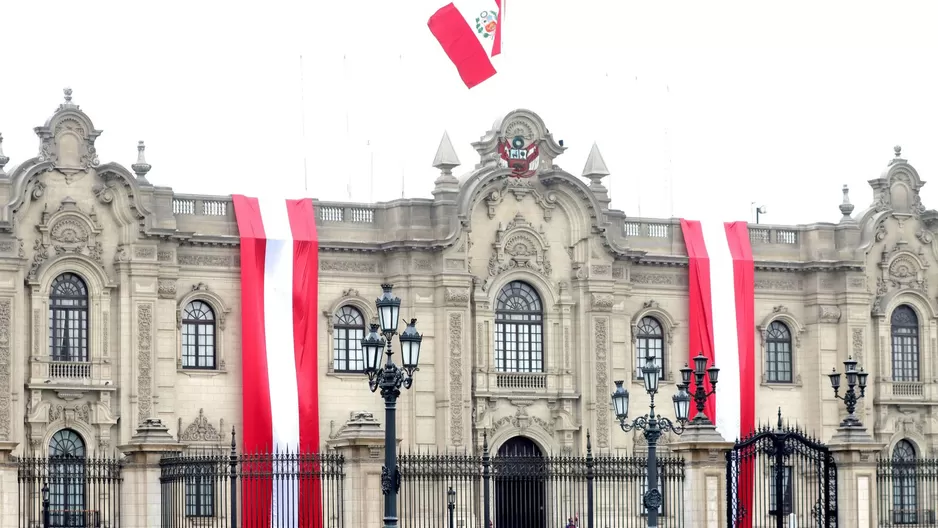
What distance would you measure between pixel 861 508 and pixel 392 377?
13.8m

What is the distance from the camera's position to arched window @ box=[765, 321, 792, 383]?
218 feet

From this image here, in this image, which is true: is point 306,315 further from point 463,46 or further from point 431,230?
point 463,46

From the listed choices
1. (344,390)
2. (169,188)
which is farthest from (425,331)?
(169,188)

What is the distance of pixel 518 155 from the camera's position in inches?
2468

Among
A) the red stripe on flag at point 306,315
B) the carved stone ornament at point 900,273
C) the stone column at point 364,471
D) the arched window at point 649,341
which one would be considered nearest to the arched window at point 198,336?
the red stripe on flag at point 306,315

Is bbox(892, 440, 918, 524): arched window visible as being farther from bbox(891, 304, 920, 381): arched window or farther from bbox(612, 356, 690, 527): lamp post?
bbox(612, 356, 690, 527): lamp post

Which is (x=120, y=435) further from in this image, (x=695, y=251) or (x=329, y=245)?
(x=695, y=251)

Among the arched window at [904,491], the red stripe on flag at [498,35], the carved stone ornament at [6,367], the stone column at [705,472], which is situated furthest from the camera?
the arched window at [904,491]

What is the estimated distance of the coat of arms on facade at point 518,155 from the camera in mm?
62594

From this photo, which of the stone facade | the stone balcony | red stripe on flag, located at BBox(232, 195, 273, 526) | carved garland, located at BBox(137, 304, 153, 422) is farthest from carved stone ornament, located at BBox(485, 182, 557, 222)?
carved garland, located at BBox(137, 304, 153, 422)

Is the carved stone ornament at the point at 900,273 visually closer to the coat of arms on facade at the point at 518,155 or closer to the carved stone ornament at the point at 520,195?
the carved stone ornament at the point at 520,195

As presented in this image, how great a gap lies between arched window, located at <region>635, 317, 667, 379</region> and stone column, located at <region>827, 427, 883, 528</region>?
65.1 feet

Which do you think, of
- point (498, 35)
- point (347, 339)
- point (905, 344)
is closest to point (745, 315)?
point (905, 344)

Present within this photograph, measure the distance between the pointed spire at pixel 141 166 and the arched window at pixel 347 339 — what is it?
6.39 meters
